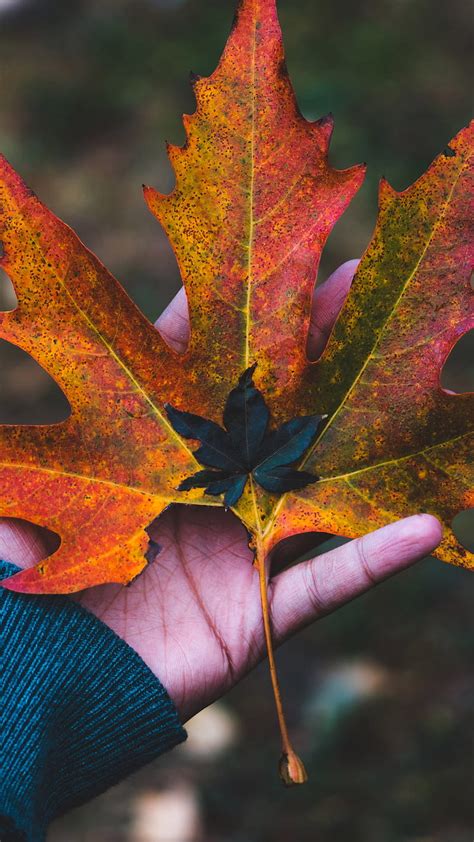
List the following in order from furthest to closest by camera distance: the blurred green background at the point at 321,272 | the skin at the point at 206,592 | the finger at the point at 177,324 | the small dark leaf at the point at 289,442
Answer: the blurred green background at the point at 321,272, the finger at the point at 177,324, the skin at the point at 206,592, the small dark leaf at the point at 289,442

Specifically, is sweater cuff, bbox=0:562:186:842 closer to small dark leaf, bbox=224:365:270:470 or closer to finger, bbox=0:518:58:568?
finger, bbox=0:518:58:568

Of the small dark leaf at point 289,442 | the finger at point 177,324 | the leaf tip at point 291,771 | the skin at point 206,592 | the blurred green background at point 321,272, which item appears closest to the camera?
the leaf tip at point 291,771

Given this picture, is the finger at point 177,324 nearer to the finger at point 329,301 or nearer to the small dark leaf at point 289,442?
the finger at point 329,301

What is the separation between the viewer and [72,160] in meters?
2.72

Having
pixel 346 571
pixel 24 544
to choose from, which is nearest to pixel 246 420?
pixel 346 571

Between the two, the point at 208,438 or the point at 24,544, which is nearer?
the point at 208,438

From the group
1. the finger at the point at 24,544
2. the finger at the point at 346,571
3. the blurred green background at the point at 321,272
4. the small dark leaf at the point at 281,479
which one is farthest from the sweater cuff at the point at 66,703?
the blurred green background at the point at 321,272

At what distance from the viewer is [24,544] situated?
3.75 ft

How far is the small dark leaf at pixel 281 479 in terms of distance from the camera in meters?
1.02

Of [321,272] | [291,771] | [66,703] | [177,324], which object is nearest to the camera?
[291,771]

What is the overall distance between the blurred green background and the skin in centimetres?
71

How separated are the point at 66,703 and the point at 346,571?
42 cm

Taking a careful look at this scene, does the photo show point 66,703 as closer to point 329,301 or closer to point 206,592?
point 206,592

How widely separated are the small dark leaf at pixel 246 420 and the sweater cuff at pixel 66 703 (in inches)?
13.3
